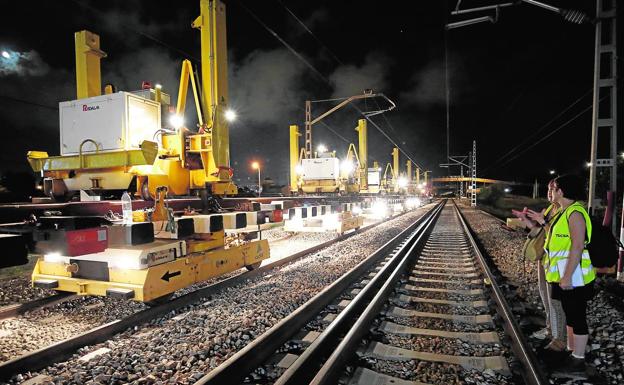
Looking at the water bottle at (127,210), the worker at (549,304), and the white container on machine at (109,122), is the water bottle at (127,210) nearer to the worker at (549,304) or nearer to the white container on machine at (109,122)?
the white container on machine at (109,122)

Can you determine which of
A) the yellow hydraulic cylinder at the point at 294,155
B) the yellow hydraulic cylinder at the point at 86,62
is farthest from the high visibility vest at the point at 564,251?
the yellow hydraulic cylinder at the point at 294,155

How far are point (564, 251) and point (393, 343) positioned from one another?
1836mm

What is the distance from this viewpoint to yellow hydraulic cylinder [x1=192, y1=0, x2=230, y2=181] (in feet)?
19.2

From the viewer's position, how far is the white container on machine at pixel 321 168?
16.1 meters

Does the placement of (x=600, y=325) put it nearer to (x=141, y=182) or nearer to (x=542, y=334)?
(x=542, y=334)

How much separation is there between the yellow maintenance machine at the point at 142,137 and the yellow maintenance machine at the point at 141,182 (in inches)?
0.7

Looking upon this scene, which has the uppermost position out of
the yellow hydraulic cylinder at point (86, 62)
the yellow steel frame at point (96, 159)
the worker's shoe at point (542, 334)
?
the yellow hydraulic cylinder at point (86, 62)

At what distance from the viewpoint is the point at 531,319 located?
409cm

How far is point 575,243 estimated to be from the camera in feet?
9.22

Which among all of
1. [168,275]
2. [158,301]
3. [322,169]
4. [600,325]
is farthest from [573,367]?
[322,169]

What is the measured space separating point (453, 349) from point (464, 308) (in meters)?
1.37

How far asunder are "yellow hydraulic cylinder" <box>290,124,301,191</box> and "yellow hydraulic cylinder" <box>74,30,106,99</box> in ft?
37.1

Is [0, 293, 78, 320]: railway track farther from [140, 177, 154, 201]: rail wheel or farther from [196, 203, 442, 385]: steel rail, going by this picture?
[196, 203, 442, 385]: steel rail

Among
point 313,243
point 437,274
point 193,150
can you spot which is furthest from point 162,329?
point 313,243
